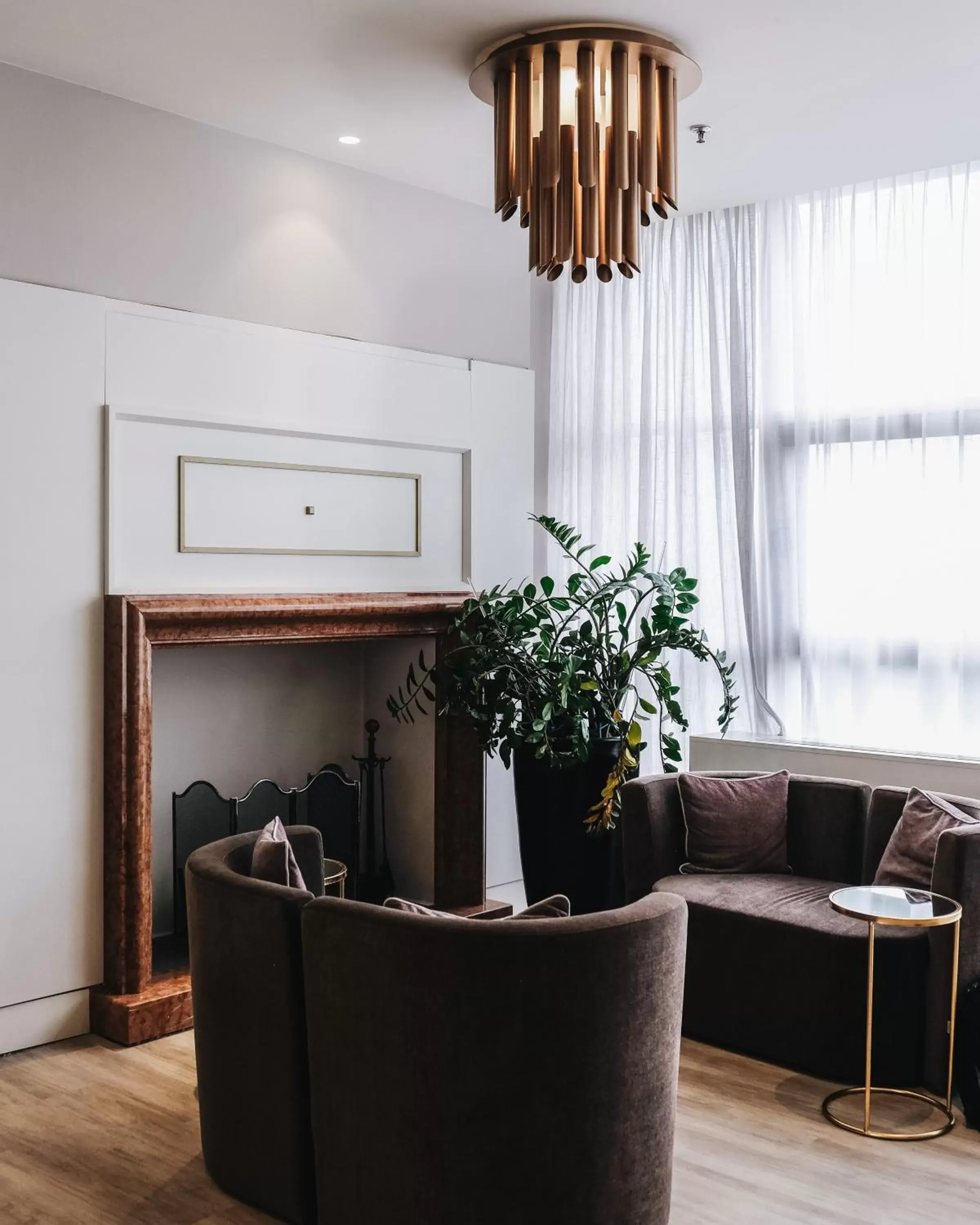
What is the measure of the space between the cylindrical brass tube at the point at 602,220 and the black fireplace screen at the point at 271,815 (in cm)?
214

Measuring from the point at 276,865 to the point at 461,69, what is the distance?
7.74ft

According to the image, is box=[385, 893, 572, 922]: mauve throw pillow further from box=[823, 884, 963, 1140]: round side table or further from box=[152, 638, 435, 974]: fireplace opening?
box=[152, 638, 435, 974]: fireplace opening

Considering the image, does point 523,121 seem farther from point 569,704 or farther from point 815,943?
point 815,943

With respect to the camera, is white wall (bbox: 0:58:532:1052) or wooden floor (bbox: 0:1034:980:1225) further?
white wall (bbox: 0:58:532:1052)

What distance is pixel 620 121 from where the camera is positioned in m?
3.46

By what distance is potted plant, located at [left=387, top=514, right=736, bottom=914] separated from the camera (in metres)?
4.53

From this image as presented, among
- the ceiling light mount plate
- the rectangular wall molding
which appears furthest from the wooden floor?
the ceiling light mount plate

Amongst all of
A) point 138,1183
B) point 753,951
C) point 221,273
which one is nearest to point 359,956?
point 138,1183

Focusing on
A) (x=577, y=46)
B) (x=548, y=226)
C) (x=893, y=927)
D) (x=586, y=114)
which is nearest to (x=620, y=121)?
(x=586, y=114)

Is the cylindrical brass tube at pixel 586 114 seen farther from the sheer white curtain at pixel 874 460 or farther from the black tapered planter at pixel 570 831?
the black tapered planter at pixel 570 831

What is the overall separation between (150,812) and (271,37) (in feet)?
7.83

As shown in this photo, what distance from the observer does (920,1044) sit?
3.38 meters

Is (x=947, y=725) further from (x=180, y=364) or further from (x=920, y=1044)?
(x=180, y=364)

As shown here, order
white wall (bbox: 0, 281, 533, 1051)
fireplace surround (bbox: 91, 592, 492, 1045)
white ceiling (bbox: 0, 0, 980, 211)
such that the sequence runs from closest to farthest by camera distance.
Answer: white ceiling (bbox: 0, 0, 980, 211) < white wall (bbox: 0, 281, 533, 1051) < fireplace surround (bbox: 91, 592, 492, 1045)
